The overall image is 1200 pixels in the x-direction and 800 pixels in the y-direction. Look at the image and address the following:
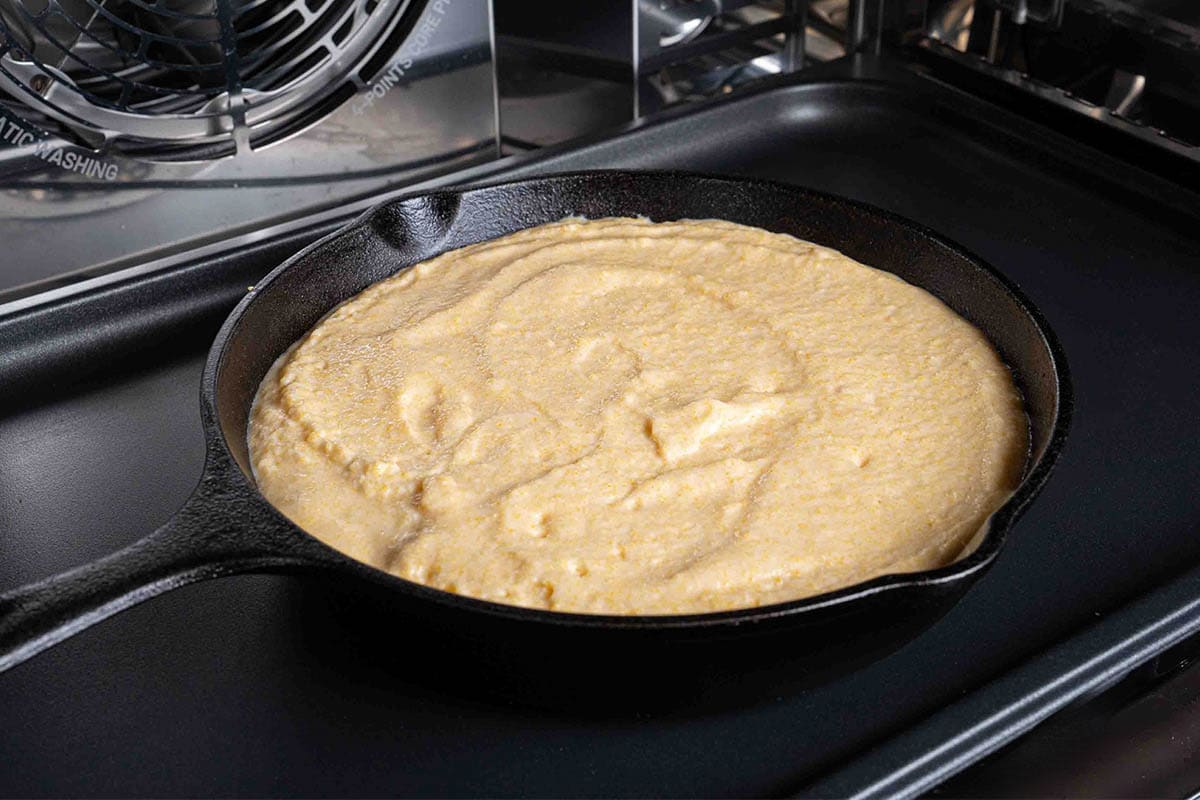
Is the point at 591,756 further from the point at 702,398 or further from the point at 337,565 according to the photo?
the point at 702,398

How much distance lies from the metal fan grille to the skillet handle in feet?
1.95

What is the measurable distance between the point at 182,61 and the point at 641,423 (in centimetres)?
71

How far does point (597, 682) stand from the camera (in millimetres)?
960

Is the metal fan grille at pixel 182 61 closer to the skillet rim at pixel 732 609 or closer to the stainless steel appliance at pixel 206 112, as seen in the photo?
the stainless steel appliance at pixel 206 112

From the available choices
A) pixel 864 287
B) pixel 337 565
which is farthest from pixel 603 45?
pixel 337 565

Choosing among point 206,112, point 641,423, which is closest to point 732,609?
point 641,423

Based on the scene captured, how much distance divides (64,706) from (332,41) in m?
0.82

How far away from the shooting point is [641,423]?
122cm

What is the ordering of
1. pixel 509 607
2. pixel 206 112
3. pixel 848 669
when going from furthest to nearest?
pixel 206 112
pixel 848 669
pixel 509 607

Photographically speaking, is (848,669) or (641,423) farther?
(641,423)

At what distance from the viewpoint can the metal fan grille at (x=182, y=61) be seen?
1351mm

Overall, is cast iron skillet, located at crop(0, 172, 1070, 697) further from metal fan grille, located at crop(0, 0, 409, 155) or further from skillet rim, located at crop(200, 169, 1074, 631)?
metal fan grille, located at crop(0, 0, 409, 155)

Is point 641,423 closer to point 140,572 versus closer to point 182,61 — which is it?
point 140,572

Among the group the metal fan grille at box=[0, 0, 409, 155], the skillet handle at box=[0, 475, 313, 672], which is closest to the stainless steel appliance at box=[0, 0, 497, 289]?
the metal fan grille at box=[0, 0, 409, 155]
